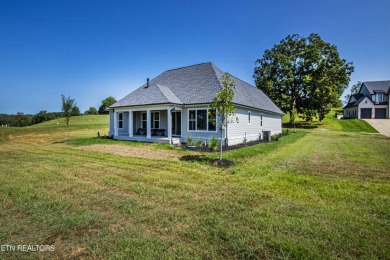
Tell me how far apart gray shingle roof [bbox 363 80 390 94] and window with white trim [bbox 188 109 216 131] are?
52738mm

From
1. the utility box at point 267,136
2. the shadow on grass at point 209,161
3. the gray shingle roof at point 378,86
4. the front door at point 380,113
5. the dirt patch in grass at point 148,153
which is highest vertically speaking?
the gray shingle roof at point 378,86

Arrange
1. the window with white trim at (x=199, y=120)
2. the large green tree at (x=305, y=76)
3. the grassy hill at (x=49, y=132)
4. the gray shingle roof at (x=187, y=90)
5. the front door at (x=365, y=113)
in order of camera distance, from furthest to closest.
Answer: the front door at (x=365, y=113)
the large green tree at (x=305, y=76)
the grassy hill at (x=49, y=132)
the gray shingle roof at (x=187, y=90)
the window with white trim at (x=199, y=120)

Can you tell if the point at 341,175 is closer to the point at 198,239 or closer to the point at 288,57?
the point at 198,239

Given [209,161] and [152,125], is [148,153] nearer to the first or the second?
[209,161]

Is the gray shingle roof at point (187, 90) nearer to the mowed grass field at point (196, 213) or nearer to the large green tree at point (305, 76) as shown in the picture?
the mowed grass field at point (196, 213)

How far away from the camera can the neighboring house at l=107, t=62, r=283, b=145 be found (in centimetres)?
1620

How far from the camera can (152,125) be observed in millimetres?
19891

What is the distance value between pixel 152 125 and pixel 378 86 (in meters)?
57.3

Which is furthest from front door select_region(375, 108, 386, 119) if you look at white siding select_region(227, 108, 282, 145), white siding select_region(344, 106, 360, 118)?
white siding select_region(227, 108, 282, 145)

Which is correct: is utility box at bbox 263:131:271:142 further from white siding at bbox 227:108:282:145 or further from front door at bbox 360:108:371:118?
front door at bbox 360:108:371:118

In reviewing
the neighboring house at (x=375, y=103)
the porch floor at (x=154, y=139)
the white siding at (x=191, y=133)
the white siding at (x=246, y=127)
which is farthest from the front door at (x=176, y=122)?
the neighboring house at (x=375, y=103)

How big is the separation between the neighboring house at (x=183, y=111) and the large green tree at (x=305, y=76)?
2112 cm

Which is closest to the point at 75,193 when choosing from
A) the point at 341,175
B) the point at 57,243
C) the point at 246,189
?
the point at 57,243

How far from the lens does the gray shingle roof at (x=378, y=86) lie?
48.7 meters
